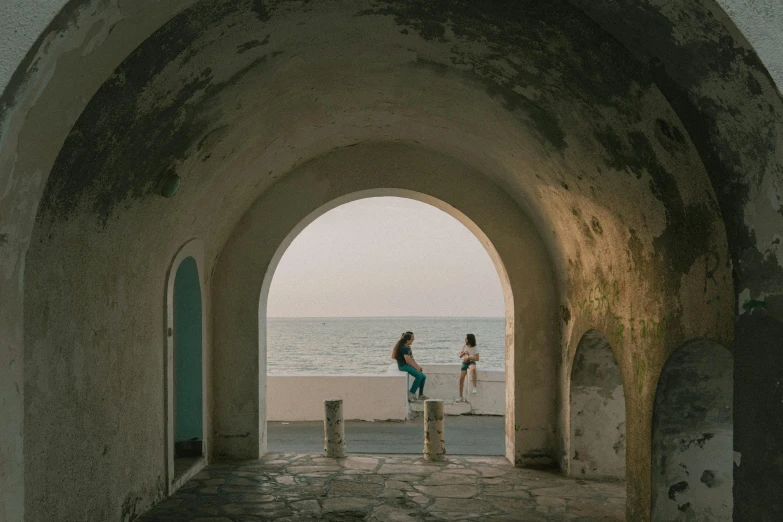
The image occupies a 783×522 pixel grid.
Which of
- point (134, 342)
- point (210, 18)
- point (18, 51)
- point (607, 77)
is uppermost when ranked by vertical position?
point (210, 18)

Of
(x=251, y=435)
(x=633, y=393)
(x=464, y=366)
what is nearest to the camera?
(x=633, y=393)

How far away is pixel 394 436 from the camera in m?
11.7

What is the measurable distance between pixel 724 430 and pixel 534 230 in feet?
12.8

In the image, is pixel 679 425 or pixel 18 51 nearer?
pixel 18 51

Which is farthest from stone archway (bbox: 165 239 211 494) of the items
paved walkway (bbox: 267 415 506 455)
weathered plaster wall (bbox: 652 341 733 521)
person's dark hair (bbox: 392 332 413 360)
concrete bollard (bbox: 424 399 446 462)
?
person's dark hair (bbox: 392 332 413 360)

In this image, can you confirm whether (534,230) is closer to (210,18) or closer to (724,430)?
(724,430)

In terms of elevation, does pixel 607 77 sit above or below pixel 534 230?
above

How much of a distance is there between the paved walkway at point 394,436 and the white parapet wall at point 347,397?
0.81 feet

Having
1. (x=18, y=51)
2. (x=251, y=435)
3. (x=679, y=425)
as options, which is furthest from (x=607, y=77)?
(x=251, y=435)

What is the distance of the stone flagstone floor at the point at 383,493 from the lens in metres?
7.12

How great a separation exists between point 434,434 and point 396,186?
Answer: 10.6 ft

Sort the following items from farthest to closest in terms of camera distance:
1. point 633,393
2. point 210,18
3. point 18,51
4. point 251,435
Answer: point 251,435
point 633,393
point 210,18
point 18,51

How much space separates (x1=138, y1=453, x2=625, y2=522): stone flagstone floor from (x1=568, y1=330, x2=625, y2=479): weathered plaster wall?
23cm

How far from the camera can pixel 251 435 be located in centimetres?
941
